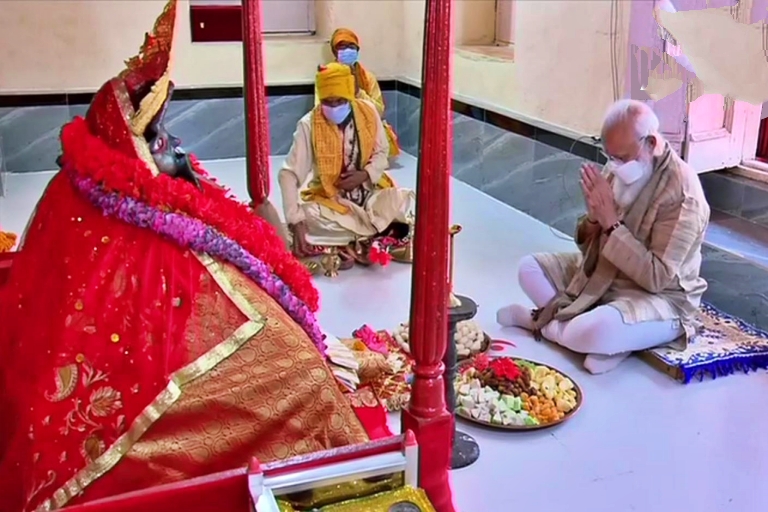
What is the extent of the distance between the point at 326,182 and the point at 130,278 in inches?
103

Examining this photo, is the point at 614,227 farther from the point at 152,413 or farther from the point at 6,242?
the point at 6,242

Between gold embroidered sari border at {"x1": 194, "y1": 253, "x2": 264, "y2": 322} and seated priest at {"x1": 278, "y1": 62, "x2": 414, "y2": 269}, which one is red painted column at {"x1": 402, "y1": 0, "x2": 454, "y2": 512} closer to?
gold embroidered sari border at {"x1": 194, "y1": 253, "x2": 264, "y2": 322}

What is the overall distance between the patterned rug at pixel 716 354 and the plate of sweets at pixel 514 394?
1.37 feet

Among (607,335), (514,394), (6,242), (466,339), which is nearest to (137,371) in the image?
(514,394)

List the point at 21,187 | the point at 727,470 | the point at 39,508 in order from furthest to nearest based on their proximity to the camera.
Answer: the point at 21,187
the point at 727,470
the point at 39,508

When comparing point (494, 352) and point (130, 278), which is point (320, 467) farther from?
point (494, 352)

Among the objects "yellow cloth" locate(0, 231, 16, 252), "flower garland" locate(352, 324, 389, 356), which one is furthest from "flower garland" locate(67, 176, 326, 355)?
"yellow cloth" locate(0, 231, 16, 252)

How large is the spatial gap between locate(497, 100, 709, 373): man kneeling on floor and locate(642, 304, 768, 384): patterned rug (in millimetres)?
67

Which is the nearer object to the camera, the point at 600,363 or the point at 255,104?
the point at 255,104

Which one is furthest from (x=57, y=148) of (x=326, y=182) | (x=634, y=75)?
(x=634, y=75)

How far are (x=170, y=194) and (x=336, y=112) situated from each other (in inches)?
97.8

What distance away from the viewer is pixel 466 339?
10.9 feet

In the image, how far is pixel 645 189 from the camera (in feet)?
10.7

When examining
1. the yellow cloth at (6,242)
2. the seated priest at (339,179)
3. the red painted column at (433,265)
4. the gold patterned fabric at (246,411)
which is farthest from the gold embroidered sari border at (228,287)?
the seated priest at (339,179)
